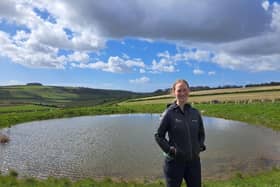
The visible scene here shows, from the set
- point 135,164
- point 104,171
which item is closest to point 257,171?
point 135,164

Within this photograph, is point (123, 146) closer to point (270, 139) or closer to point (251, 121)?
point (270, 139)

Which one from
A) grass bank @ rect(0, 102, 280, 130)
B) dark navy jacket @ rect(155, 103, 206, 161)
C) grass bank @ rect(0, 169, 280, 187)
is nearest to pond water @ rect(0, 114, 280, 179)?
grass bank @ rect(0, 169, 280, 187)

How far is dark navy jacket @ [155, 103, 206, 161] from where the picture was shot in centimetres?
745

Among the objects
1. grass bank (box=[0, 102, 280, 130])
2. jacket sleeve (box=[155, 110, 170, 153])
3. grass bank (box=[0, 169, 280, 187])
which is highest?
jacket sleeve (box=[155, 110, 170, 153])

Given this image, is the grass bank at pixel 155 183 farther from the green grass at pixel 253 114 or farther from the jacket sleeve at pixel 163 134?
the green grass at pixel 253 114

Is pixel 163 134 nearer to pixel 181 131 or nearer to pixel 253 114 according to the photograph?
pixel 181 131

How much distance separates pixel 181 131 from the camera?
744 centimetres

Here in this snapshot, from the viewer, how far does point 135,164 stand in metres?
19.1

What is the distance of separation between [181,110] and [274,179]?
329 inches

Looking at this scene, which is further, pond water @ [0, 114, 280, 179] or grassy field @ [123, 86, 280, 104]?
grassy field @ [123, 86, 280, 104]

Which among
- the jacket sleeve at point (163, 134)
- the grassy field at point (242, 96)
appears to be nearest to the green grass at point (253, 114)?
the grassy field at point (242, 96)

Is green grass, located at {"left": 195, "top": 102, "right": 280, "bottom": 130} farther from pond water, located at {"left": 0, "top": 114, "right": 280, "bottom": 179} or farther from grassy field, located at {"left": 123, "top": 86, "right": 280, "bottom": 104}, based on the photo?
grassy field, located at {"left": 123, "top": 86, "right": 280, "bottom": 104}

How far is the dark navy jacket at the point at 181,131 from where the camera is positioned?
7.45m

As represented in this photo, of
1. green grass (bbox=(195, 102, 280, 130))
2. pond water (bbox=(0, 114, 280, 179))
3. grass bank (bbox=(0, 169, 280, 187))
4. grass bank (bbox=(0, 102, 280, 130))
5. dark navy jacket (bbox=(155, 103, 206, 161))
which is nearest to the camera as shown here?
dark navy jacket (bbox=(155, 103, 206, 161))
